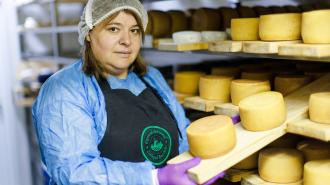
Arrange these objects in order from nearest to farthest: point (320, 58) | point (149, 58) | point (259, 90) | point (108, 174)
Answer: point (320, 58), point (108, 174), point (259, 90), point (149, 58)

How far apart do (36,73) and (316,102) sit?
3.67m

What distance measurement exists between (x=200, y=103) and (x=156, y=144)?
0.89ft

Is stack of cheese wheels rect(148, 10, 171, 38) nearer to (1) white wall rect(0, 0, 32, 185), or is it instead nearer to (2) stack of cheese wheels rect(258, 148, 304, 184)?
(2) stack of cheese wheels rect(258, 148, 304, 184)

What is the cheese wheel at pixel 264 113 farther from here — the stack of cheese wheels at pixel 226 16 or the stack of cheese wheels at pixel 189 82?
the stack of cheese wheels at pixel 226 16

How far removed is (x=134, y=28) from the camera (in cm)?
160

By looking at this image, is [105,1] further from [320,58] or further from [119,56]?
[320,58]

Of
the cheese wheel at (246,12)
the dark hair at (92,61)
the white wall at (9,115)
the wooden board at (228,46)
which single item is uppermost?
the cheese wheel at (246,12)

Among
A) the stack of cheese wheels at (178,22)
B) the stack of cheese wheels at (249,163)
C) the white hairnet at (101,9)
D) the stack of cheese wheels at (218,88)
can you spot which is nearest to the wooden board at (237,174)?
the stack of cheese wheels at (249,163)

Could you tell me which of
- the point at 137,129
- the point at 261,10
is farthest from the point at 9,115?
the point at 261,10

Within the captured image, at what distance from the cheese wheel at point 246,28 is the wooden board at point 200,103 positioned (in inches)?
12.4

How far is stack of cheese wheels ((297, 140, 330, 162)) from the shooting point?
1341mm

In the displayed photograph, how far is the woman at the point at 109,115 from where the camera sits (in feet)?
4.26

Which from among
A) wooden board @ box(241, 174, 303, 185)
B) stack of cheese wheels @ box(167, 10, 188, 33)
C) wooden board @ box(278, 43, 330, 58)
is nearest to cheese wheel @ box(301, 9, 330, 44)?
wooden board @ box(278, 43, 330, 58)

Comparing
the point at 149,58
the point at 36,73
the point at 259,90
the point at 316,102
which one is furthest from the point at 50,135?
the point at 36,73
